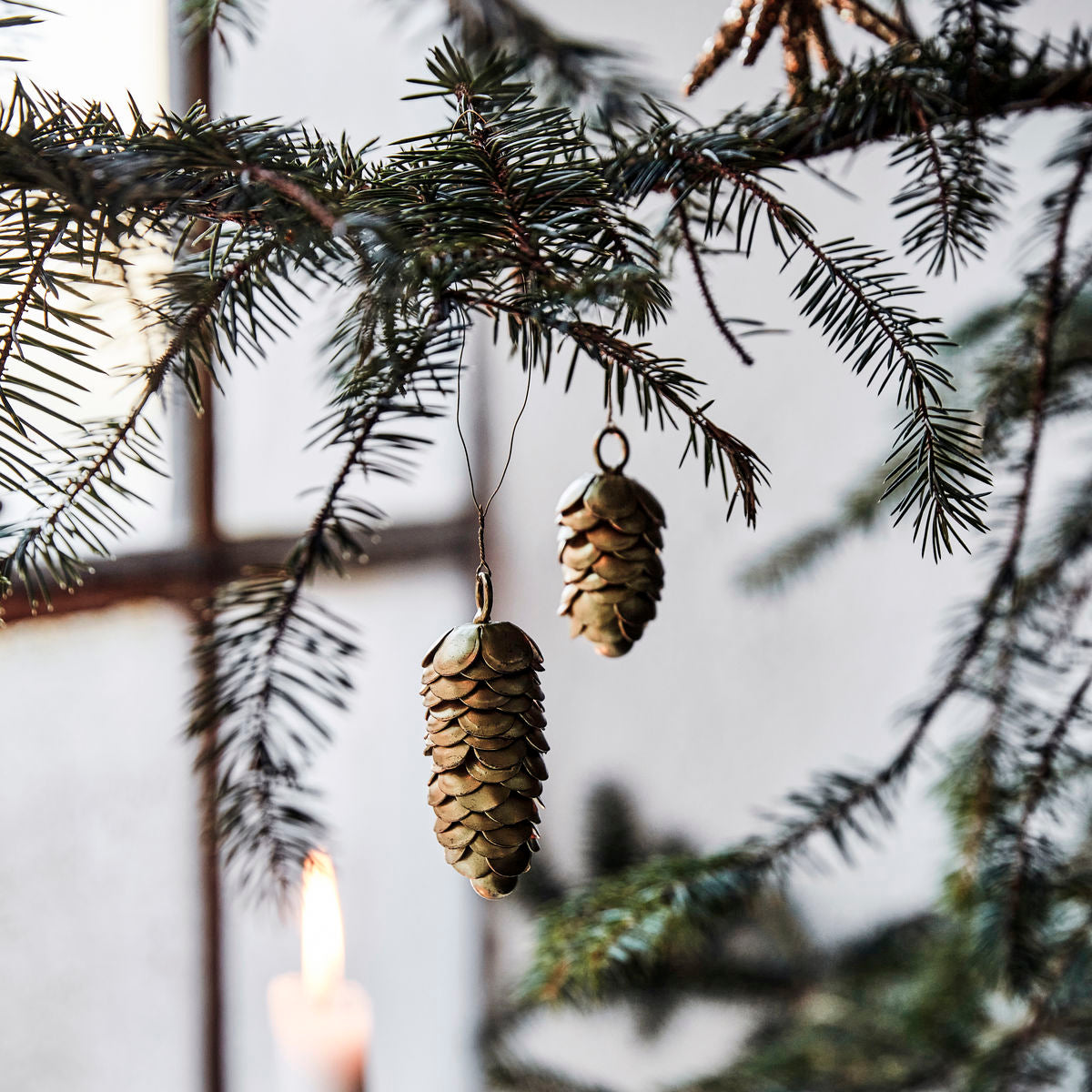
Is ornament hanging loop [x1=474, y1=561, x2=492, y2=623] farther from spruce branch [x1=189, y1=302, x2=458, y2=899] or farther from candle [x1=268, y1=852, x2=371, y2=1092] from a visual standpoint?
candle [x1=268, y1=852, x2=371, y2=1092]

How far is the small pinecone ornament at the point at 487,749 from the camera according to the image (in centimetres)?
24

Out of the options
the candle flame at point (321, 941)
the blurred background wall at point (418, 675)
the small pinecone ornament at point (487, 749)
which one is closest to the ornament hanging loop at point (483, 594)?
the small pinecone ornament at point (487, 749)

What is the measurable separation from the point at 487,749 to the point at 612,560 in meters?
0.08

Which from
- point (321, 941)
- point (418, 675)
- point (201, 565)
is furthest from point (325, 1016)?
point (418, 675)

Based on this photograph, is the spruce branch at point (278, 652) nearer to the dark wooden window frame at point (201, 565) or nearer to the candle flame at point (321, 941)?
the candle flame at point (321, 941)

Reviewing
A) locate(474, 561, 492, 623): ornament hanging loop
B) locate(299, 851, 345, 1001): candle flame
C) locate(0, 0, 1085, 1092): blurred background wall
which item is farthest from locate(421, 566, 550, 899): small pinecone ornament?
locate(0, 0, 1085, 1092): blurred background wall

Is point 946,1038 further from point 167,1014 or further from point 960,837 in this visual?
point 167,1014

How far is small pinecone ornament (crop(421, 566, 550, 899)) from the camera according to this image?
0.24 metres

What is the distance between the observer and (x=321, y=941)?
0.53 metres

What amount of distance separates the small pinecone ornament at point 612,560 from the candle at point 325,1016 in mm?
303

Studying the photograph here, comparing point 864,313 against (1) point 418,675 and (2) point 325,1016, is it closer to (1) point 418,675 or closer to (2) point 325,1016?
(2) point 325,1016

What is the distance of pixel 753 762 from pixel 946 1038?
41 cm

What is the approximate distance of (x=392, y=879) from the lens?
100 centimetres

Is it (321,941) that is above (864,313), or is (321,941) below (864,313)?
below
